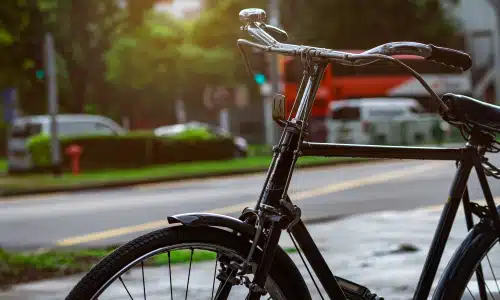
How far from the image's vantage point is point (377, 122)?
134 ft

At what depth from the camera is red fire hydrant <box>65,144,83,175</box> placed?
1116 inches

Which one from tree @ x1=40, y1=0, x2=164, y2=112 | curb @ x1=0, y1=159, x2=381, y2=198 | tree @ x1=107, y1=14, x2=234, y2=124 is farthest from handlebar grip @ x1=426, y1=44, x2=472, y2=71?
tree @ x1=107, y1=14, x2=234, y2=124

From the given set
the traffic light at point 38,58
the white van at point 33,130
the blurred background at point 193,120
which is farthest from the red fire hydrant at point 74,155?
the traffic light at point 38,58

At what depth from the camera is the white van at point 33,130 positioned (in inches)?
1209

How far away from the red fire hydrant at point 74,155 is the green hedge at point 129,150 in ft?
0.61

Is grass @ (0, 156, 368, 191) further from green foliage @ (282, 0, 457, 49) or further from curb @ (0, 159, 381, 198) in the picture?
green foliage @ (282, 0, 457, 49)

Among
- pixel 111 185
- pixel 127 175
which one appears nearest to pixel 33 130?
pixel 127 175

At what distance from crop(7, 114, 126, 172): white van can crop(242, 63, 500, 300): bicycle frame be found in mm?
27159

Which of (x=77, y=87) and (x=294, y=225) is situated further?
(x=77, y=87)

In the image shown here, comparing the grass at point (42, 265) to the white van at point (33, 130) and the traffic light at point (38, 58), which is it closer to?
the traffic light at point (38, 58)

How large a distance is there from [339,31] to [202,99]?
14969mm

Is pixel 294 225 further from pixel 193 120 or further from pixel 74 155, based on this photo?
pixel 193 120

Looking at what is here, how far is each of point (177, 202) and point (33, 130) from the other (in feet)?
52.5

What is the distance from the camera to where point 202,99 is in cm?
6825
